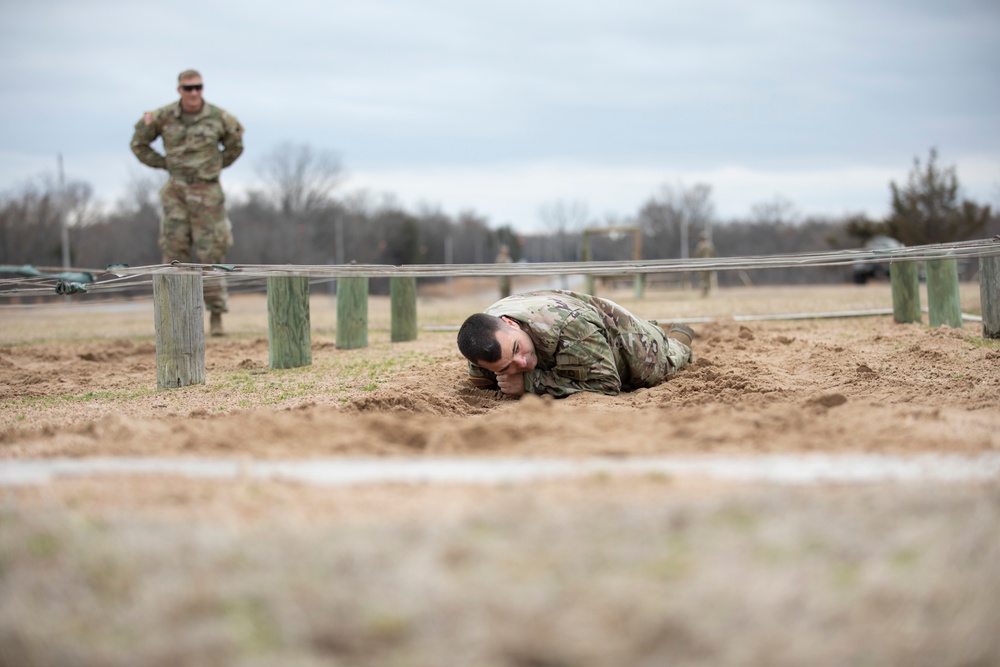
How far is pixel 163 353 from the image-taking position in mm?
5516

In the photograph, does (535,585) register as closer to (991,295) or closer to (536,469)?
(536,469)

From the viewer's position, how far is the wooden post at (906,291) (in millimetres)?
8391

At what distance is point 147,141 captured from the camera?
9195 mm

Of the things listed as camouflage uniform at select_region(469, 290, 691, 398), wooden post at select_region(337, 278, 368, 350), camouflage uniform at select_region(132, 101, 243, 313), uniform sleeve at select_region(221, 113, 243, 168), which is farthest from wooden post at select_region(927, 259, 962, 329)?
uniform sleeve at select_region(221, 113, 243, 168)

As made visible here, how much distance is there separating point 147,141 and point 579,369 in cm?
659

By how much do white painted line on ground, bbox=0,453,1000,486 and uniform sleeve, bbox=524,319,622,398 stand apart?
2411 mm

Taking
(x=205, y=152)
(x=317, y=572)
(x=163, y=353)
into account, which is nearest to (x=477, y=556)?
(x=317, y=572)

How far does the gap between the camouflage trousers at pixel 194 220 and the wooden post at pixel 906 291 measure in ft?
23.6

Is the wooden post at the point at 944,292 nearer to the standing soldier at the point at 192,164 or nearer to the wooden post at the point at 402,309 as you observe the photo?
the wooden post at the point at 402,309

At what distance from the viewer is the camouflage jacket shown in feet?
29.4

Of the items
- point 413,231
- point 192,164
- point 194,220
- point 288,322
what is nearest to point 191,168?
point 192,164

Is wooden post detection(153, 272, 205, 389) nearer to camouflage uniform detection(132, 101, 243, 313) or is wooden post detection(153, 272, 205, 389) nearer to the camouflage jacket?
camouflage uniform detection(132, 101, 243, 313)

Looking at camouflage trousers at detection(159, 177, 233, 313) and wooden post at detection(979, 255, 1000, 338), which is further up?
camouflage trousers at detection(159, 177, 233, 313)

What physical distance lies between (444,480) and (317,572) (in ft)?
1.74
